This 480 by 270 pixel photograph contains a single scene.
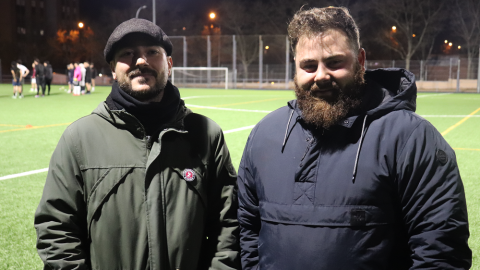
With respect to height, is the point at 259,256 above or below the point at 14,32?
below

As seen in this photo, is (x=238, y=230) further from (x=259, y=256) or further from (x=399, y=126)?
(x=399, y=126)

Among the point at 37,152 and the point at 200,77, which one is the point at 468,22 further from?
the point at 37,152

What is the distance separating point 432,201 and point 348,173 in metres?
0.34

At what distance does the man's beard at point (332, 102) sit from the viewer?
2.17 metres

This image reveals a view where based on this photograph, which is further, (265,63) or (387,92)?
(265,63)

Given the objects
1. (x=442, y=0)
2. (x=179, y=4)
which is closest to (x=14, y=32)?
(x=179, y=4)

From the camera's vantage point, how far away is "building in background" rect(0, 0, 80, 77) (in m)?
70.9

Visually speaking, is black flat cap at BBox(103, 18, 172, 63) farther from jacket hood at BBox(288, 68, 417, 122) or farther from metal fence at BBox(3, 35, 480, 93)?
metal fence at BBox(3, 35, 480, 93)

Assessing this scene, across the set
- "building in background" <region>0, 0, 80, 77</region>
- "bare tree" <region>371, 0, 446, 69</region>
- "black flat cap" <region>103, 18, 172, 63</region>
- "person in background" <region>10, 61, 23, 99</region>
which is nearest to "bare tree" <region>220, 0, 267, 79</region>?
"bare tree" <region>371, 0, 446, 69</region>

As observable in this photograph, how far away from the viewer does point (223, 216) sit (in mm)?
2482

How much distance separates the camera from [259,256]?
229cm

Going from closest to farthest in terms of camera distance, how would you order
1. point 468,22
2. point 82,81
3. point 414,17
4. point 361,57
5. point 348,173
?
point 348,173 → point 361,57 → point 82,81 → point 468,22 → point 414,17

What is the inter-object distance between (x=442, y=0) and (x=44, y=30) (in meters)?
69.7

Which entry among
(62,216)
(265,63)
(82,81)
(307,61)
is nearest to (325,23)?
(307,61)
